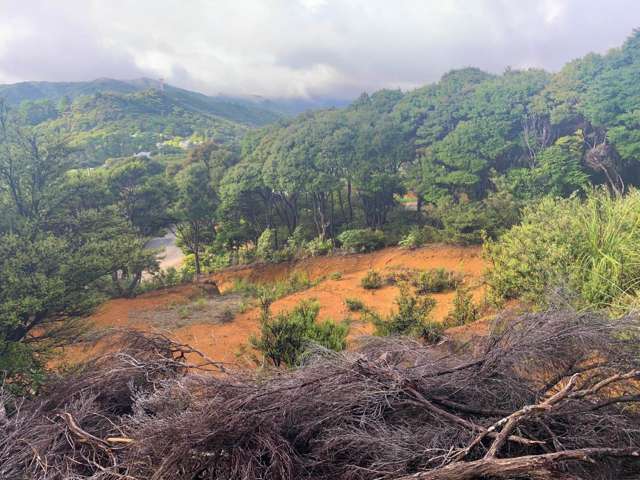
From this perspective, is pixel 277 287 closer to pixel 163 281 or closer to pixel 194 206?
pixel 163 281

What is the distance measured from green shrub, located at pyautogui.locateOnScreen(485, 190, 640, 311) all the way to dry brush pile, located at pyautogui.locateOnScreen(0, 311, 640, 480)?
2052 millimetres

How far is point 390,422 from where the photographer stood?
2434mm

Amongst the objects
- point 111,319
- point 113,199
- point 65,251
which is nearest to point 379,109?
point 113,199

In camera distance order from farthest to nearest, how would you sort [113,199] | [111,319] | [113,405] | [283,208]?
[283,208] → [113,199] → [111,319] → [113,405]

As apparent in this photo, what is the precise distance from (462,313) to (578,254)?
2592 millimetres

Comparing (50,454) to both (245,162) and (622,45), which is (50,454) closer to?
(245,162)

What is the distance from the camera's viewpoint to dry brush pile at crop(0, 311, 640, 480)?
6.77ft

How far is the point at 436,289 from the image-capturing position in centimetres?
1145

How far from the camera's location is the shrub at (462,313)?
7758 millimetres

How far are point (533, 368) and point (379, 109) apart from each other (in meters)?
31.9

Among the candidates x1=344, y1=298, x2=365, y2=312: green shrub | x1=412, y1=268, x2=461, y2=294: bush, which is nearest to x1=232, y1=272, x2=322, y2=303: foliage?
x1=344, y1=298, x2=365, y2=312: green shrub

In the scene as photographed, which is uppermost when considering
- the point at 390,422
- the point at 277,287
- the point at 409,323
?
the point at 390,422

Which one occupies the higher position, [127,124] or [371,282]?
[127,124]

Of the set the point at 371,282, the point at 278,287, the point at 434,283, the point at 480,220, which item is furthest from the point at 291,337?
the point at 480,220
